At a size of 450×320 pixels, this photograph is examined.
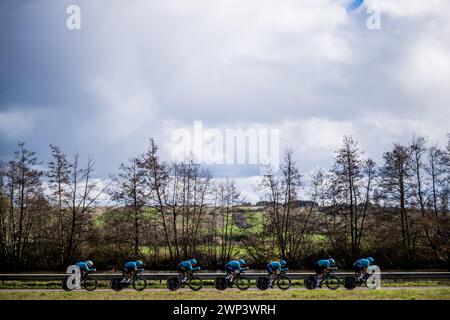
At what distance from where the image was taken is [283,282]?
18.5 metres

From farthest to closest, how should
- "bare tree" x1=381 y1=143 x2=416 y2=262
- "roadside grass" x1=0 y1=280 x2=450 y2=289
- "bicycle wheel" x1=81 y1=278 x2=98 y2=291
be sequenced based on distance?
1. "bare tree" x1=381 y1=143 x2=416 y2=262
2. "roadside grass" x1=0 y1=280 x2=450 y2=289
3. "bicycle wheel" x1=81 y1=278 x2=98 y2=291

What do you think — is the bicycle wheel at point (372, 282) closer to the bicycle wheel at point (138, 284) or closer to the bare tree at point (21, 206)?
the bicycle wheel at point (138, 284)

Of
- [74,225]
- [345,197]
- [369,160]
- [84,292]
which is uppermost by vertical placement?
[369,160]

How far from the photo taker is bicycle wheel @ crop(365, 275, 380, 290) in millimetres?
18016

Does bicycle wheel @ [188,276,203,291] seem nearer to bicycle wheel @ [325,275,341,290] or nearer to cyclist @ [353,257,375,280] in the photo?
bicycle wheel @ [325,275,341,290]

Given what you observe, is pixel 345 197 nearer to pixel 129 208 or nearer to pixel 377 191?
pixel 377 191

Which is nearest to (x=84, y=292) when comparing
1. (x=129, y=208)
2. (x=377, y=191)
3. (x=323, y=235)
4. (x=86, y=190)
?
(x=129, y=208)

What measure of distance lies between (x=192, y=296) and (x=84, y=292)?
5305mm

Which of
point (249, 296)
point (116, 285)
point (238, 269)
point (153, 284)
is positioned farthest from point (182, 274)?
point (153, 284)

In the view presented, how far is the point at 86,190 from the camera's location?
3484 cm

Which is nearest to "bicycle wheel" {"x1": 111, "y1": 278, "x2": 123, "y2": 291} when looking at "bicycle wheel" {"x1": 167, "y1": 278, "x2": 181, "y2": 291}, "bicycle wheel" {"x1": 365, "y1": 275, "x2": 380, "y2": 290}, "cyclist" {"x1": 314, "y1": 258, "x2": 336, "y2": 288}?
"bicycle wheel" {"x1": 167, "y1": 278, "x2": 181, "y2": 291}

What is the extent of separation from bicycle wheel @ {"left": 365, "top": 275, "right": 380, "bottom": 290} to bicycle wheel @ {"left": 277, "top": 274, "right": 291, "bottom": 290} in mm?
3515
